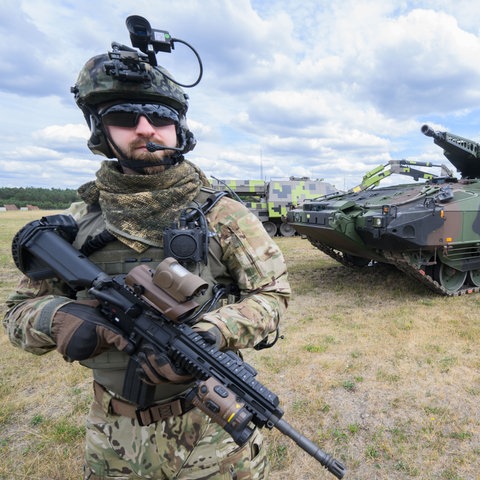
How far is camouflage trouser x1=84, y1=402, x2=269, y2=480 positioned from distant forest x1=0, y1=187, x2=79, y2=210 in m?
53.4

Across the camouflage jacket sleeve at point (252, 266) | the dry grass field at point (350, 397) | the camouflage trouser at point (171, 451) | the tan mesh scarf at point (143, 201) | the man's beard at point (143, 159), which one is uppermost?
the man's beard at point (143, 159)

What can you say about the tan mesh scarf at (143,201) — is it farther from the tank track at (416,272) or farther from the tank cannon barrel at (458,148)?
the tank cannon barrel at (458,148)

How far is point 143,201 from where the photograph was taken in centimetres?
157

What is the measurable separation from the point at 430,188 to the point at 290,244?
801cm

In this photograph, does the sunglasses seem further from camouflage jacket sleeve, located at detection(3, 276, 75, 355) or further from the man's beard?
camouflage jacket sleeve, located at detection(3, 276, 75, 355)

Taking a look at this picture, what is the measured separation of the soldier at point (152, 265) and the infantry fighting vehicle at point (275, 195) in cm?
1460

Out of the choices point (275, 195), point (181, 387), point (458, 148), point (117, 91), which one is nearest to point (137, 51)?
point (117, 91)

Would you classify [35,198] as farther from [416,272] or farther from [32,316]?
[32,316]

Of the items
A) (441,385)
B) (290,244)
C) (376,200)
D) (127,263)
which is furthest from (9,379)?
(290,244)

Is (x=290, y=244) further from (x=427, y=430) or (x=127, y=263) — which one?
(x=127, y=263)

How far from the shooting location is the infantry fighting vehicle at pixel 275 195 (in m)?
16.6

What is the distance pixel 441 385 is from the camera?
3820 mm

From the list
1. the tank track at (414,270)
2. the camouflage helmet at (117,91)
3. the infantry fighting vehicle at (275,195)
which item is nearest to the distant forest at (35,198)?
the infantry fighting vehicle at (275,195)

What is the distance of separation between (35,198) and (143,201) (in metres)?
60.4
